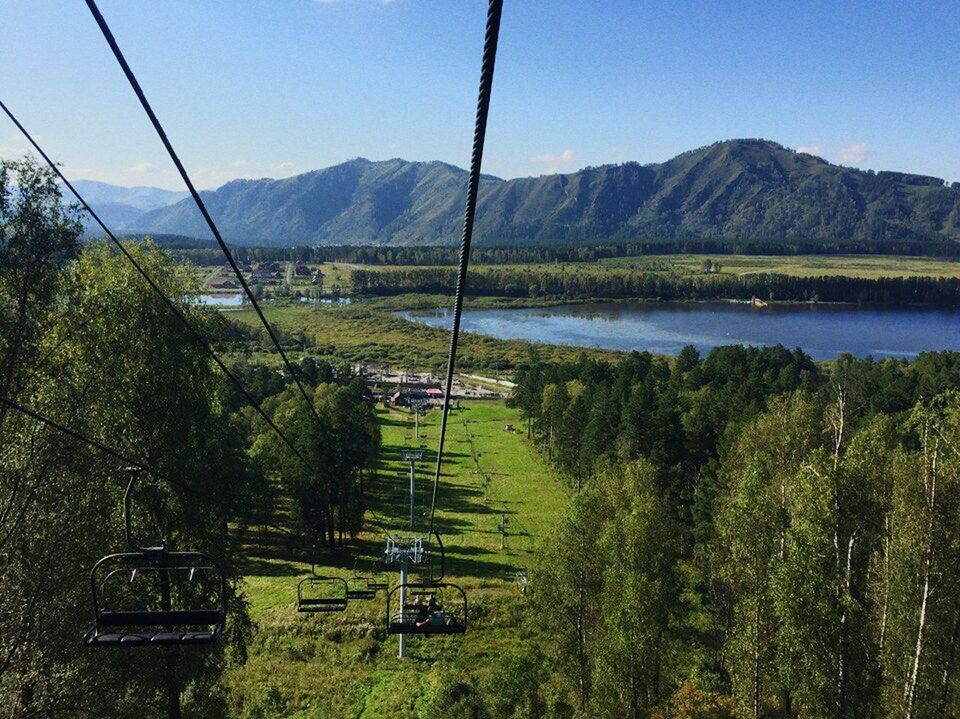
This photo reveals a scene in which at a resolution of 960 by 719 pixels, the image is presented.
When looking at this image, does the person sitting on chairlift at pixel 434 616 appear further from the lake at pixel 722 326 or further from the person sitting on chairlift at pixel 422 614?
the lake at pixel 722 326

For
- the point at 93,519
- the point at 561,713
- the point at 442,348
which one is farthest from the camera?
the point at 442,348

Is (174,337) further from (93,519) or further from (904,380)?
(904,380)

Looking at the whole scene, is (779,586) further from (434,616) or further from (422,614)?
(422,614)

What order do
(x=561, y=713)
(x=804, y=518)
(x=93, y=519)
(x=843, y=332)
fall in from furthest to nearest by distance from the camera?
(x=843, y=332), (x=561, y=713), (x=804, y=518), (x=93, y=519)

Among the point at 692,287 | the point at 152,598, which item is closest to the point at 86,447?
the point at 152,598

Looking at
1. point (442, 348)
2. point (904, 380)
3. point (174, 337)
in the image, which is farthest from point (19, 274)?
point (442, 348)

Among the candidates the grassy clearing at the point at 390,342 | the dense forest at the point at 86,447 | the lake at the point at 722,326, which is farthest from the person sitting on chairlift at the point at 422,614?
the lake at the point at 722,326

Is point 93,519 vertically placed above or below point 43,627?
above
